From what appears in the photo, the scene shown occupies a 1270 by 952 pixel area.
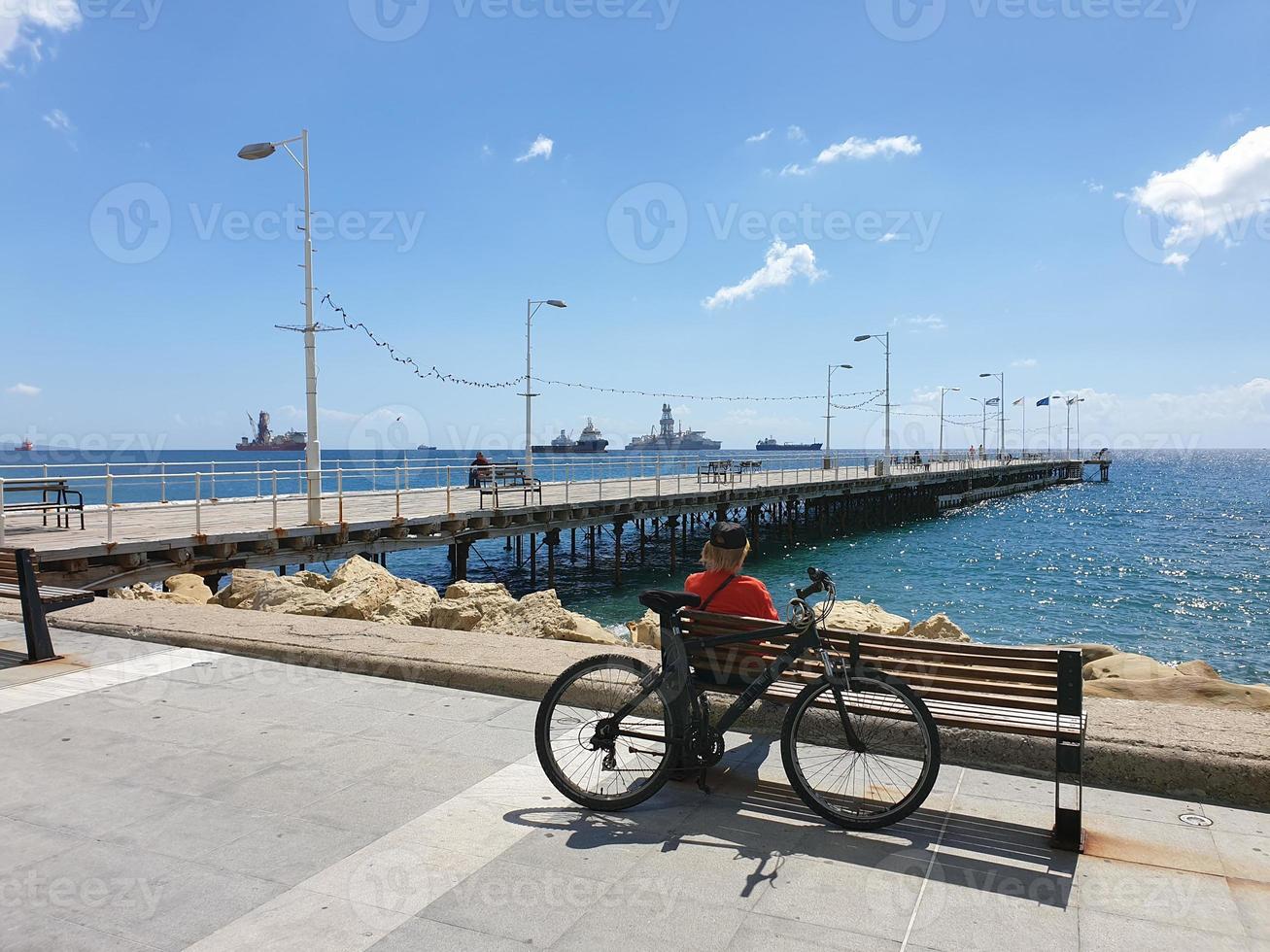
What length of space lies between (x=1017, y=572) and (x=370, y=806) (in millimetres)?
29662

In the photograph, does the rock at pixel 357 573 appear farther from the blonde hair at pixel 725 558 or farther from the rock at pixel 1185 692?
the rock at pixel 1185 692

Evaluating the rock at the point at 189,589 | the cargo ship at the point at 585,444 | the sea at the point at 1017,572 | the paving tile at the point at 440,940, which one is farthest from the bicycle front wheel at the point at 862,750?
the cargo ship at the point at 585,444

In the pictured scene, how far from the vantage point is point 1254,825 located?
3.48 meters

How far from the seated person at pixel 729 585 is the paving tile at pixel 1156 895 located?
5.39ft

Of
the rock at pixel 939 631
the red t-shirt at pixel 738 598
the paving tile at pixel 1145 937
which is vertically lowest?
the rock at pixel 939 631

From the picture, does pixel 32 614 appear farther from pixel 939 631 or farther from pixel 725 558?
pixel 939 631

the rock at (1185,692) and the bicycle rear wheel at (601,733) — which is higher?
the bicycle rear wheel at (601,733)

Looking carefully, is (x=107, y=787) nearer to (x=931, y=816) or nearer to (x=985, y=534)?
(x=931, y=816)

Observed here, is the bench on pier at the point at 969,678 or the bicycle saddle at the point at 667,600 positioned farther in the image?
the bicycle saddle at the point at 667,600

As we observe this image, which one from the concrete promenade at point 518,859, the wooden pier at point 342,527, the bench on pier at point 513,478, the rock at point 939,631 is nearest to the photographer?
the concrete promenade at point 518,859

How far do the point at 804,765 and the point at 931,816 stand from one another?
23.5 inches

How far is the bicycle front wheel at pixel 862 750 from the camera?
11.3 feet

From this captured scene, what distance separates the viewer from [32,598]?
19.9 ft

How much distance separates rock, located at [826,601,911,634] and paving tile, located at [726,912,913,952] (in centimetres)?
962
